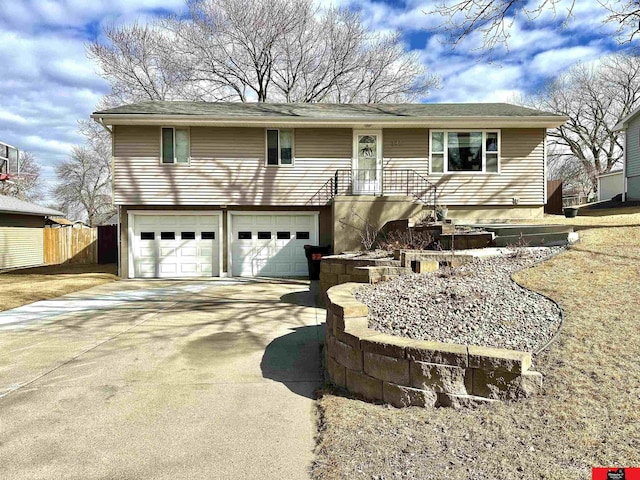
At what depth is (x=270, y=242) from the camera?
14.3 meters

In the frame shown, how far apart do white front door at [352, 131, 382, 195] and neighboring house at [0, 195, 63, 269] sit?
15154mm

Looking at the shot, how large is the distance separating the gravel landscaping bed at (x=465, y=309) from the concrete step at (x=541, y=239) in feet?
6.52

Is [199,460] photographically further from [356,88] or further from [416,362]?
[356,88]

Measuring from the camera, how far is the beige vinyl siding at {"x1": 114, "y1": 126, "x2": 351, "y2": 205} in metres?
13.6

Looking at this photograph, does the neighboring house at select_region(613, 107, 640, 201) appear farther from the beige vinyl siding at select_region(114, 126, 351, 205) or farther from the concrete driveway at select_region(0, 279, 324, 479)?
the concrete driveway at select_region(0, 279, 324, 479)

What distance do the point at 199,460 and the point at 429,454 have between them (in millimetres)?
1513

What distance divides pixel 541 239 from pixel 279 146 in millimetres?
8912

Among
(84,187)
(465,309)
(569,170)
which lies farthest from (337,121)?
(84,187)

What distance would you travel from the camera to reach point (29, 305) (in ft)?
28.7

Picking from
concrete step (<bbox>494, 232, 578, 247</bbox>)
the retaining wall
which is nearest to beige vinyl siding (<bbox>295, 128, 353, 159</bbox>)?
Result: concrete step (<bbox>494, 232, 578, 247</bbox>)

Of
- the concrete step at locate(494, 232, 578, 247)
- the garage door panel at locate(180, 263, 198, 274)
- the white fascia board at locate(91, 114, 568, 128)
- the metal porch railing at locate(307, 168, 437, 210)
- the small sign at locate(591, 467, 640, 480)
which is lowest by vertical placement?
the small sign at locate(591, 467, 640, 480)

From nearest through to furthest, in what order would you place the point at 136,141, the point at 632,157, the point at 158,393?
the point at 158,393, the point at 136,141, the point at 632,157

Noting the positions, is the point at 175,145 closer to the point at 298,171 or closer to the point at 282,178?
the point at 282,178

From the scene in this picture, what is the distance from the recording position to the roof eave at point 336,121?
518 inches
